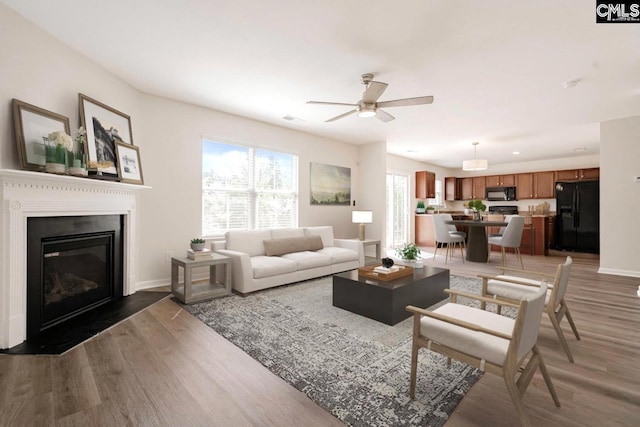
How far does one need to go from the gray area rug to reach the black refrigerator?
6.87 meters

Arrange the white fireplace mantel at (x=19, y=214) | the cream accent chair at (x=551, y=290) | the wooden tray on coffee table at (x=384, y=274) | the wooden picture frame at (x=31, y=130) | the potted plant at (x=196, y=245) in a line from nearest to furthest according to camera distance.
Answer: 1. the cream accent chair at (x=551, y=290)
2. the white fireplace mantel at (x=19, y=214)
3. the wooden picture frame at (x=31, y=130)
4. the wooden tray on coffee table at (x=384, y=274)
5. the potted plant at (x=196, y=245)

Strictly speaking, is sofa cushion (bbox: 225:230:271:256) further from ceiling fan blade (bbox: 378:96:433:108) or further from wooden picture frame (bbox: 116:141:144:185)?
ceiling fan blade (bbox: 378:96:433:108)

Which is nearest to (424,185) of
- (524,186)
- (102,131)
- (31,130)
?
(524,186)

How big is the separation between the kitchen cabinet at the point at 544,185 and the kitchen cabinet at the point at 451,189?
2.25 metres

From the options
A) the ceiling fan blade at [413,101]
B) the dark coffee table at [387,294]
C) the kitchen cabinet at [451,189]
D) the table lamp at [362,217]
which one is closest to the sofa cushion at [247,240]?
the dark coffee table at [387,294]

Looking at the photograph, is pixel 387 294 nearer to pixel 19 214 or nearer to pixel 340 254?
pixel 340 254

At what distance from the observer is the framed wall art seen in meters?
5.98

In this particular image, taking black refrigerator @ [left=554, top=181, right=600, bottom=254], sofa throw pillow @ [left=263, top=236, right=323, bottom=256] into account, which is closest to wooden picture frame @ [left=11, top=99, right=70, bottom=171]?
sofa throw pillow @ [left=263, top=236, right=323, bottom=256]

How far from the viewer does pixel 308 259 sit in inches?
171

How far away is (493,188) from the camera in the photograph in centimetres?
947

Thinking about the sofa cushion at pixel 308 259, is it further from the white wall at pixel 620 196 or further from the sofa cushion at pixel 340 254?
the white wall at pixel 620 196

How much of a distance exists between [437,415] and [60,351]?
107 inches

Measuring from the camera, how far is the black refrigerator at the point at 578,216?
6805 mm

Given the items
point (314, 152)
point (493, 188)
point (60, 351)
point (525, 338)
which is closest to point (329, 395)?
point (525, 338)
